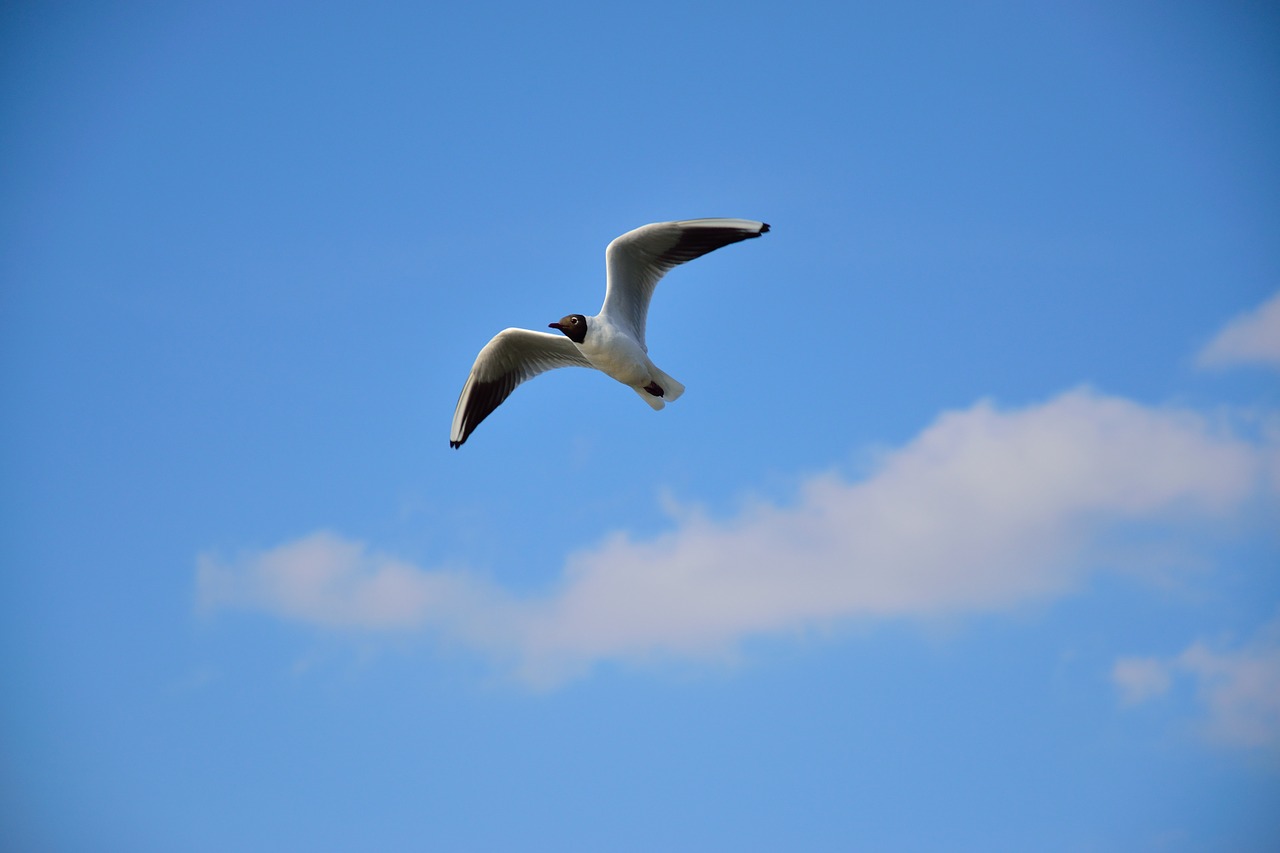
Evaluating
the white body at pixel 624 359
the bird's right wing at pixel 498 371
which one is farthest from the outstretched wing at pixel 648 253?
the bird's right wing at pixel 498 371

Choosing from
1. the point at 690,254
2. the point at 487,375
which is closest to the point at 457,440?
the point at 487,375

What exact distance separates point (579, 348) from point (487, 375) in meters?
1.70

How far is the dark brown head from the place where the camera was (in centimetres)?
1451

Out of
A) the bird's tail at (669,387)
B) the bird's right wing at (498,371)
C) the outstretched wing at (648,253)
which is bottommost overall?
the bird's tail at (669,387)

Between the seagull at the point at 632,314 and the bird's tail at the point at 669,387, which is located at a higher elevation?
the seagull at the point at 632,314

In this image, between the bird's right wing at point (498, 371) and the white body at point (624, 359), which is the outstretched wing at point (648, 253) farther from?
the bird's right wing at point (498, 371)

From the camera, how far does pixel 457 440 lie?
16.3 meters

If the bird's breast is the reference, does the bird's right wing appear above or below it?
above

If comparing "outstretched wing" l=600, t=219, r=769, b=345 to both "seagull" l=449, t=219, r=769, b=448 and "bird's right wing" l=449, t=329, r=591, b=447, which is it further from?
"bird's right wing" l=449, t=329, r=591, b=447

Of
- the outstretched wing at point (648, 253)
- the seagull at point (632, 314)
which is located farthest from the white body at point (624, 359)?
the outstretched wing at point (648, 253)

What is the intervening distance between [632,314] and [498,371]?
6.66 ft

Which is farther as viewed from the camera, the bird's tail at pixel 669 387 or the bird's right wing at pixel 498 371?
the bird's right wing at pixel 498 371

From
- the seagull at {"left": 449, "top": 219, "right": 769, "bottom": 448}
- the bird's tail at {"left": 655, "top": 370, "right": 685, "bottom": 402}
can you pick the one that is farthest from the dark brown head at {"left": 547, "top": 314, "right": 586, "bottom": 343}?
the bird's tail at {"left": 655, "top": 370, "right": 685, "bottom": 402}

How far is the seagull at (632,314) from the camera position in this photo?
1459 cm
